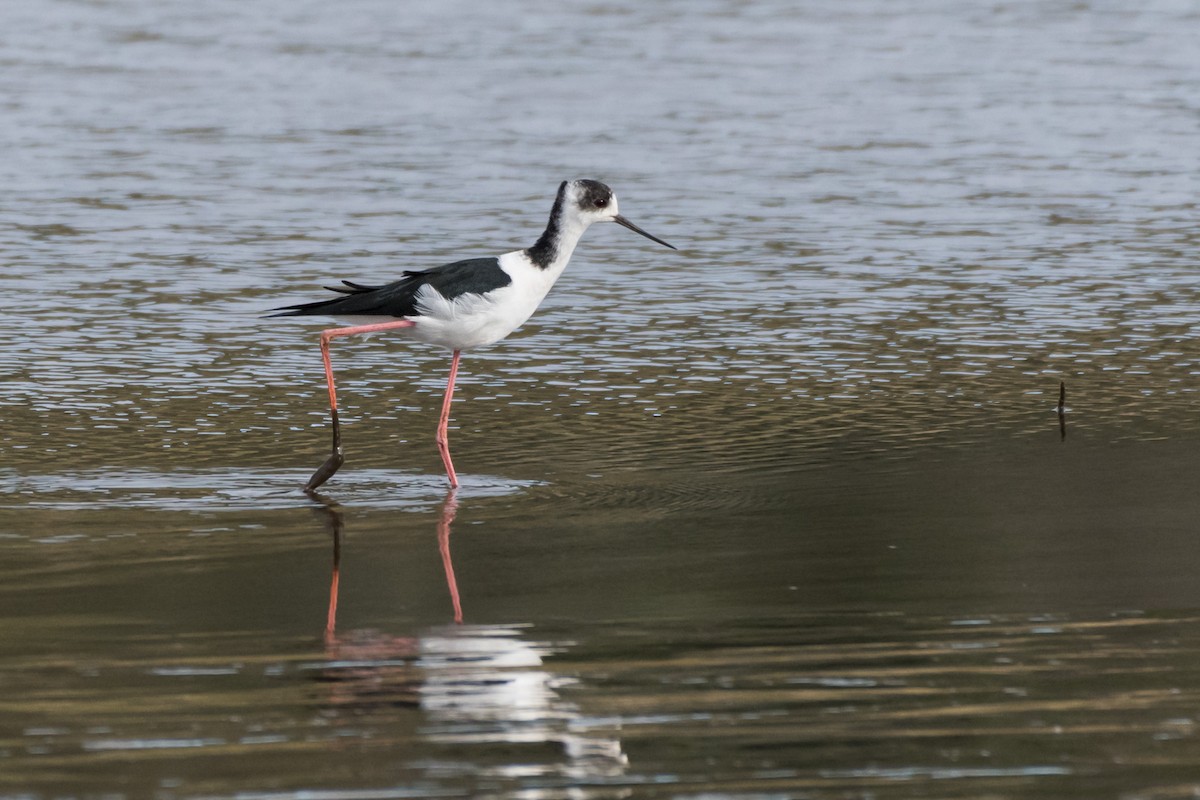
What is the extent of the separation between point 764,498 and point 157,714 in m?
3.52

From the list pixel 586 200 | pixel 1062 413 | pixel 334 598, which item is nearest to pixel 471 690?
pixel 334 598

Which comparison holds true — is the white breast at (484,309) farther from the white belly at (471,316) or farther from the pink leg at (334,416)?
the pink leg at (334,416)

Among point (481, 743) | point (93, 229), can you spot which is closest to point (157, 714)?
point (481, 743)

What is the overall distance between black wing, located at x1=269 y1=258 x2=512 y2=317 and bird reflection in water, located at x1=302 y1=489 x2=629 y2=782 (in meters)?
2.58

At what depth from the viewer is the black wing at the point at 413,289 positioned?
9492 millimetres

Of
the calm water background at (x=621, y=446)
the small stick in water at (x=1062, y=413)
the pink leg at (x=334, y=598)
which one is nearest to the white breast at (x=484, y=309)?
the calm water background at (x=621, y=446)

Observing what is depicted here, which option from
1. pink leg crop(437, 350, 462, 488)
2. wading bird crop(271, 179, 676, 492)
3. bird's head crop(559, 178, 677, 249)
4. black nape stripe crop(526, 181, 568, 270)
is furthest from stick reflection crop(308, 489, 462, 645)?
bird's head crop(559, 178, 677, 249)

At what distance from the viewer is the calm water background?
5754 millimetres

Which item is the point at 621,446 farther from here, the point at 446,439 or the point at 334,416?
the point at 334,416

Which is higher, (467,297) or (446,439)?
(467,297)

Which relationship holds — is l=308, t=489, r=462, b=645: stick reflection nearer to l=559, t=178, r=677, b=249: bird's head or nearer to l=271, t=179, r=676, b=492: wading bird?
l=271, t=179, r=676, b=492: wading bird

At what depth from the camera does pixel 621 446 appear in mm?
9836

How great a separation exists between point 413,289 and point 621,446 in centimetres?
120

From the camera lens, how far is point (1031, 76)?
22.7m
